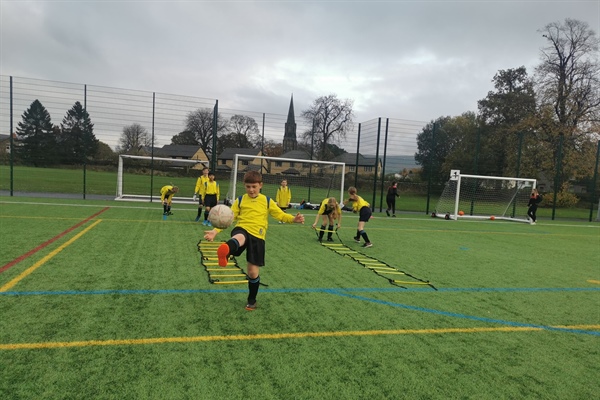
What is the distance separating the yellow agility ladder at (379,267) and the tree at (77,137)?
15.3 metres

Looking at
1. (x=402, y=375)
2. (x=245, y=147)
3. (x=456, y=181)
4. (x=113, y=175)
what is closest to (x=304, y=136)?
(x=245, y=147)

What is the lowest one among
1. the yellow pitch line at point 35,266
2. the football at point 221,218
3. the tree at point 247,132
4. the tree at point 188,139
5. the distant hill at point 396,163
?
the yellow pitch line at point 35,266

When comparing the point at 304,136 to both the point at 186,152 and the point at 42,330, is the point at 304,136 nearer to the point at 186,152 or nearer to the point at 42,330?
the point at 186,152

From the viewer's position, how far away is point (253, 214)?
184 inches

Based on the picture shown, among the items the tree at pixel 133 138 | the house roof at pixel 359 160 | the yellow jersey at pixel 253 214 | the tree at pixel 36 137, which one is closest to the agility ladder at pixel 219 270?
the yellow jersey at pixel 253 214

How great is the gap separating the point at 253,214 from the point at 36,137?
2080 centimetres

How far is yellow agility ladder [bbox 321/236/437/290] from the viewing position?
Result: 621cm

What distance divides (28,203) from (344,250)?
13109 mm

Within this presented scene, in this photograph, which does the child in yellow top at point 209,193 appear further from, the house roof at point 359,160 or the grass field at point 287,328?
the house roof at point 359,160

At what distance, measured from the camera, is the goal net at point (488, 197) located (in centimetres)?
2044

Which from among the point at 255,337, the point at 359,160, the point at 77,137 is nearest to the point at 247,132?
the point at 359,160

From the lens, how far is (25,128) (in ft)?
59.5

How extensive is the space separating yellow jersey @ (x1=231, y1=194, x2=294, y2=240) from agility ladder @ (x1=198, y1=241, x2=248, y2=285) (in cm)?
140

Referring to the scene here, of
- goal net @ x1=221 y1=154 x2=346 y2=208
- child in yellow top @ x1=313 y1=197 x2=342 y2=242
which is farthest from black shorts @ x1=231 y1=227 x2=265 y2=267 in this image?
goal net @ x1=221 y1=154 x2=346 y2=208
